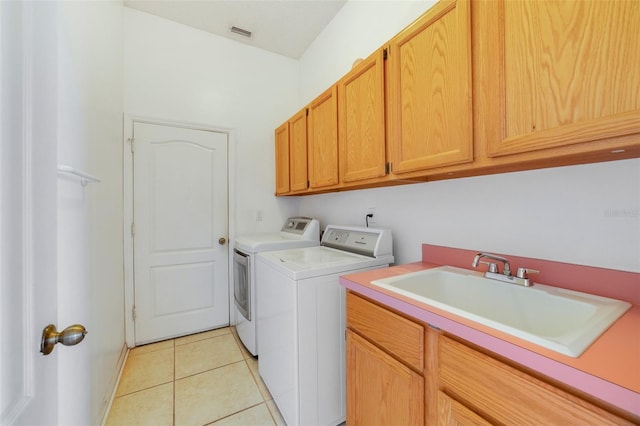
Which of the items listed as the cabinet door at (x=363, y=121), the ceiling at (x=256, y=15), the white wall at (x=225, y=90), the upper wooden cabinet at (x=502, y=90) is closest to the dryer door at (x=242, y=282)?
the white wall at (x=225, y=90)

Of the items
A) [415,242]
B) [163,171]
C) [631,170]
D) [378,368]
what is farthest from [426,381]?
[163,171]

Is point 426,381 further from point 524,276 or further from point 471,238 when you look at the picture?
point 471,238

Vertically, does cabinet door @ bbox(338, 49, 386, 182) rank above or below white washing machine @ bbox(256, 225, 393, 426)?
above

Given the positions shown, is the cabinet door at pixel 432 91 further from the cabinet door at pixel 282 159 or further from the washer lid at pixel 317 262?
the cabinet door at pixel 282 159

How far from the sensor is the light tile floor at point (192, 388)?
1533mm

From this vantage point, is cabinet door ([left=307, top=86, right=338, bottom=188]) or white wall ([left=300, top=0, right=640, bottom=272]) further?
cabinet door ([left=307, top=86, right=338, bottom=188])

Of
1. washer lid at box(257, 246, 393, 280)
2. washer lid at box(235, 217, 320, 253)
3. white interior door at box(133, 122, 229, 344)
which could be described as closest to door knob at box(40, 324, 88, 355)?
washer lid at box(257, 246, 393, 280)

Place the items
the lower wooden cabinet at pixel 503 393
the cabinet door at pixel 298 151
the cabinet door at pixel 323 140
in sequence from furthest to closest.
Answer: the cabinet door at pixel 298 151 → the cabinet door at pixel 323 140 → the lower wooden cabinet at pixel 503 393

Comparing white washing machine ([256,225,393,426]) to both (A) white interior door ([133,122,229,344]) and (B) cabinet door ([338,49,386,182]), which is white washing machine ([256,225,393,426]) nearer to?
(B) cabinet door ([338,49,386,182])

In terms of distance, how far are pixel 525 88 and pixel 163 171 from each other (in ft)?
8.95

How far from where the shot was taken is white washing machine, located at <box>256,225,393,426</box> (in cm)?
133

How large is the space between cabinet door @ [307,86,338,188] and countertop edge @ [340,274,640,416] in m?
1.17

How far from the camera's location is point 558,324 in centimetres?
92

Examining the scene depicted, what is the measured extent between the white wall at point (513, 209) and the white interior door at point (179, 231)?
1481 mm
